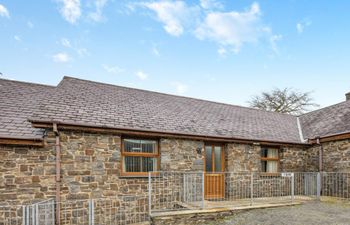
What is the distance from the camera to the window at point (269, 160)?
11234 millimetres

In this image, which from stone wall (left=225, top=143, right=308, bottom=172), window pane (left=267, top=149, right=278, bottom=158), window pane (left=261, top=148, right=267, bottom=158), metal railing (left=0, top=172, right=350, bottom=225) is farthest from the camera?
window pane (left=267, top=149, right=278, bottom=158)

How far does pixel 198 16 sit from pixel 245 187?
8.03 metres

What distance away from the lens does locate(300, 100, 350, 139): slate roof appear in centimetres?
1151

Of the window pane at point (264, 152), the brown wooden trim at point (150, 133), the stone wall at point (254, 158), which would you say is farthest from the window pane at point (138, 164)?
the window pane at point (264, 152)

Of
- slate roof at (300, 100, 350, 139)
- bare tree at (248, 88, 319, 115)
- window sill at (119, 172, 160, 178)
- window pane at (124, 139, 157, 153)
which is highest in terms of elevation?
bare tree at (248, 88, 319, 115)

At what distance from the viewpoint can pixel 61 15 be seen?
10.8 meters

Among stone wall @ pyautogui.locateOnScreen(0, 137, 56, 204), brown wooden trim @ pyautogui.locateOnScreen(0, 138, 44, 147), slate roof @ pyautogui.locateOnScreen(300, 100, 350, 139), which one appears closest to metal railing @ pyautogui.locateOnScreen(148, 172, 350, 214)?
slate roof @ pyautogui.locateOnScreen(300, 100, 350, 139)

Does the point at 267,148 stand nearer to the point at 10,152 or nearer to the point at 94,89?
the point at 94,89

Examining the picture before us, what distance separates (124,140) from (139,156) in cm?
79

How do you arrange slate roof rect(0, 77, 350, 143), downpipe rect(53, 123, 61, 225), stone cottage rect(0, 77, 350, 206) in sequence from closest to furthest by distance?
downpipe rect(53, 123, 61, 225) < stone cottage rect(0, 77, 350, 206) < slate roof rect(0, 77, 350, 143)

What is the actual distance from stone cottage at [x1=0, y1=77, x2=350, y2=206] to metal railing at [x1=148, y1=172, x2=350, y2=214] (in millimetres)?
325

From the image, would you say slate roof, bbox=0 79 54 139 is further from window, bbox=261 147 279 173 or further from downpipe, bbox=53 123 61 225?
window, bbox=261 147 279 173

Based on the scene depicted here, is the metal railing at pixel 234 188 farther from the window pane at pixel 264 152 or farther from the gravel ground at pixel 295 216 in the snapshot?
the window pane at pixel 264 152

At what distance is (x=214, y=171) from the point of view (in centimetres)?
1000
